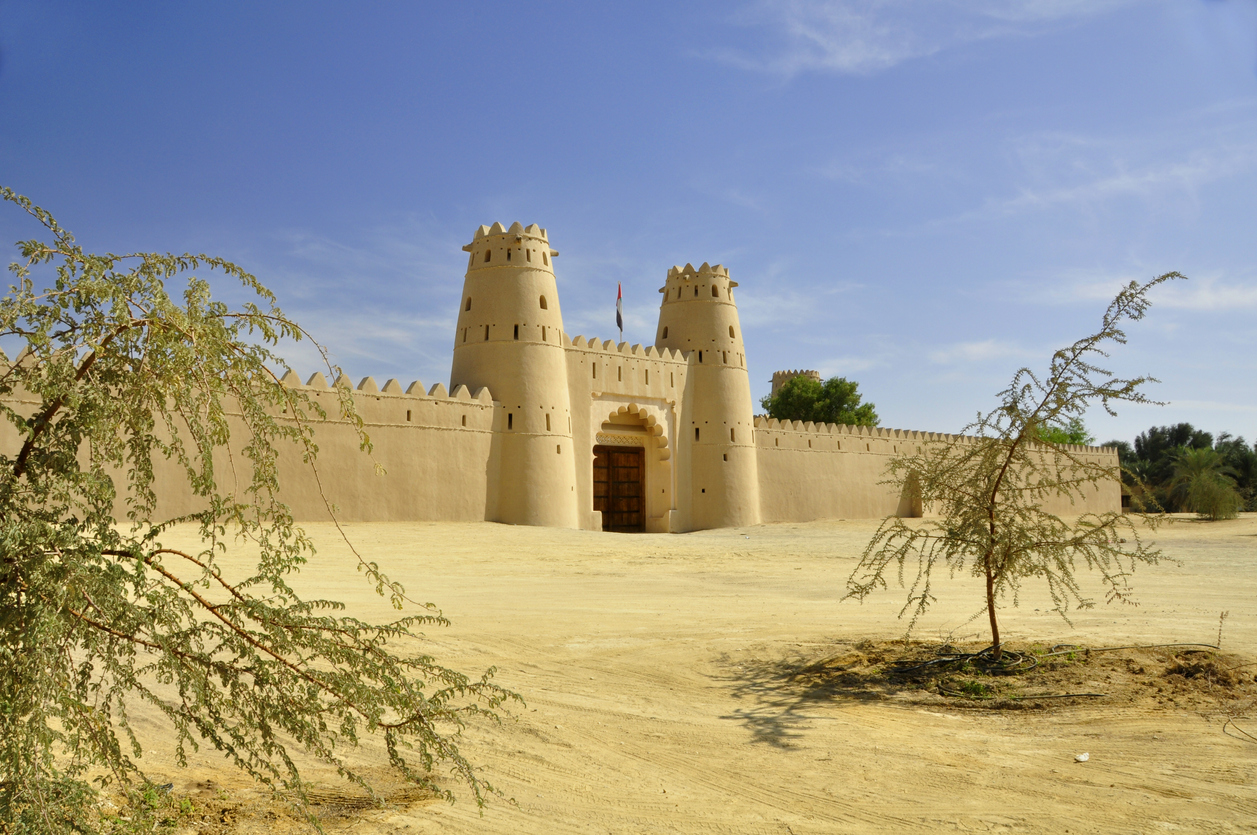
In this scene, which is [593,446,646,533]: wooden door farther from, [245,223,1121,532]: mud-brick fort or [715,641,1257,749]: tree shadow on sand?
[715,641,1257,749]: tree shadow on sand

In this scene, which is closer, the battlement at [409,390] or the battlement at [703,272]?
the battlement at [409,390]

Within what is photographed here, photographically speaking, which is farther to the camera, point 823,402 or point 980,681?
point 823,402

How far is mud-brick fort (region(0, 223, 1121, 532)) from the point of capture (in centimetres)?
2348

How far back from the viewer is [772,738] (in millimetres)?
6492

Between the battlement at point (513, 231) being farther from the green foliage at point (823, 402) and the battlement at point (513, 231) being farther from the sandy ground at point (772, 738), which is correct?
the green foliage at point (823, 402)

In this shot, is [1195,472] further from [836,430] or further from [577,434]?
[577,434]

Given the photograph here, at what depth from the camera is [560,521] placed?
26.2 meters

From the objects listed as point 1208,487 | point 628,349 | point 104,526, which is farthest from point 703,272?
point 104,526

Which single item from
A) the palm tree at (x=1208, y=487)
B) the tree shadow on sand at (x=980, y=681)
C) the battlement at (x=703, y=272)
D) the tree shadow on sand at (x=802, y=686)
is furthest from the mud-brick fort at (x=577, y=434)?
the tree shadow on sand at (x=980, y=681)

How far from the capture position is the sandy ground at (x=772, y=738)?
506cm

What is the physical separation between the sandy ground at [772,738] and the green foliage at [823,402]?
131ft

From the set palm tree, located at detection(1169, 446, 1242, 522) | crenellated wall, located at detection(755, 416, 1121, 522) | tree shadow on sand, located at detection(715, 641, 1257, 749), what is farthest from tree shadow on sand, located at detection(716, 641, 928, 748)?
palm tree, located at detection(1169, 446, 1242, 522)

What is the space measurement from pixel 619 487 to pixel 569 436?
3845 mm

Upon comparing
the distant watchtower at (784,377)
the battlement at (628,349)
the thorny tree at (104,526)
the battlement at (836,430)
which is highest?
the distant watchtower at (784,377)
